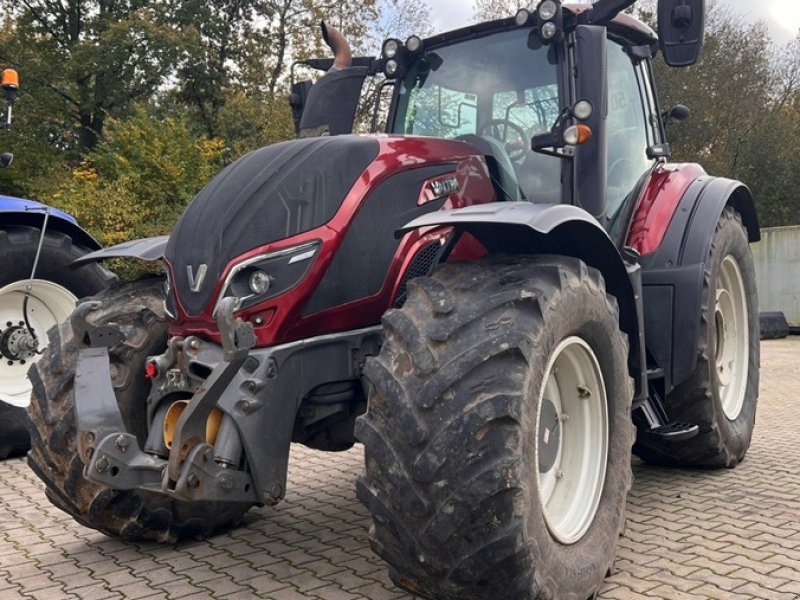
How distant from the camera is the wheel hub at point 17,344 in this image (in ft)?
19.7

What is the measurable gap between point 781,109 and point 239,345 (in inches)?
1104

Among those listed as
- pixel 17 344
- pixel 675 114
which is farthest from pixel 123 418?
pixel 675 114

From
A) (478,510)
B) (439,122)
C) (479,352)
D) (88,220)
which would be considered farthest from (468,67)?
(88,220)

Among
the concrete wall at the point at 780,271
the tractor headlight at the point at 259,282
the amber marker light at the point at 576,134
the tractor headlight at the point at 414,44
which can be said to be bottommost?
the concrete wall at the point at 780,271

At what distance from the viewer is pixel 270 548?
3748 mm

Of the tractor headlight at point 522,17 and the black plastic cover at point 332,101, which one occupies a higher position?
the tractor headlight at point 522,17

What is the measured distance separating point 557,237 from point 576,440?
831 millimetres

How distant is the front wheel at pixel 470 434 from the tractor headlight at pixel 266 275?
1.62 feet

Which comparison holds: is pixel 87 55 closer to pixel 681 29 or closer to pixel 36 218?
pixel 36 218

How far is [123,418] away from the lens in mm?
3395

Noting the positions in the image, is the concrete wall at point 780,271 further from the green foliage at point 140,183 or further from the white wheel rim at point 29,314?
the white wheel rim at point 29,314

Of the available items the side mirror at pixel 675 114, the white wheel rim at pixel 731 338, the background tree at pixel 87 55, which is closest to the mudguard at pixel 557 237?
the white wheel rim at pixel 731 338

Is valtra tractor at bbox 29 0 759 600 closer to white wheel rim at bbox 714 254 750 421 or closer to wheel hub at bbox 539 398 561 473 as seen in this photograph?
wheel hub at bbox 539 398 561 473

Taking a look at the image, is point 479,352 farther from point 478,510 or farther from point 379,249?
point 379,249
